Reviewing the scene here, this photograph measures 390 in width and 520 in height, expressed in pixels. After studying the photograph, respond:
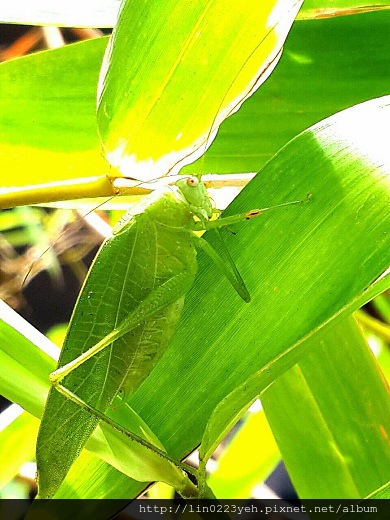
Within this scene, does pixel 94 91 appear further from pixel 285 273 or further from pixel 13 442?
pixel 13 442

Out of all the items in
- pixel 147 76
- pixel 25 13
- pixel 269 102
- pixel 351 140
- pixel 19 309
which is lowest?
pixel 351 140

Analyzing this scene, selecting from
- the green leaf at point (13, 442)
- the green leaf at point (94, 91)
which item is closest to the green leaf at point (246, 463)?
the green leaf at point (13, 442)

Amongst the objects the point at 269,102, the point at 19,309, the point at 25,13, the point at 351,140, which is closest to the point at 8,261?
the point at 19,309

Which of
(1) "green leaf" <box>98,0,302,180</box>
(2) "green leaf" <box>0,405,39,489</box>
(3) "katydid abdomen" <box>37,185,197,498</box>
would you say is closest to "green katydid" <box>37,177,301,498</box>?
(3) "katydid abdomen" <box>37,185,197,498</box>

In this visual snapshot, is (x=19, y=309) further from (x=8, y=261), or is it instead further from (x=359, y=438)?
(x=359, y=438)

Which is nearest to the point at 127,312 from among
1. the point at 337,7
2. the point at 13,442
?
the point at 337,7

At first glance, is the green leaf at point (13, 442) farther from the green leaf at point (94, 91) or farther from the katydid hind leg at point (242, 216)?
the katydid hind leg at point (242, 216)
